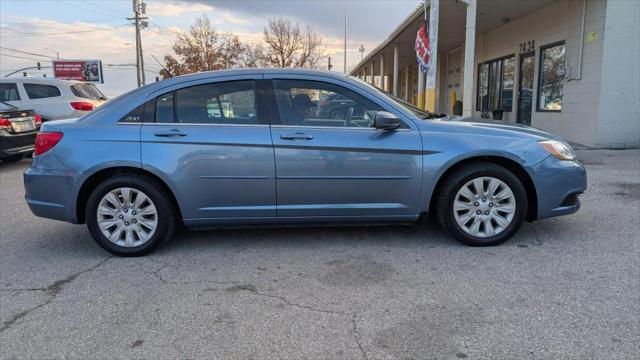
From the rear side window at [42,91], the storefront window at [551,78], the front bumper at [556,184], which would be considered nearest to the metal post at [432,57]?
the storefront window at [551,78]

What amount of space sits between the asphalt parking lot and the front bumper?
0.37 m

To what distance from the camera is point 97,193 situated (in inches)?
162

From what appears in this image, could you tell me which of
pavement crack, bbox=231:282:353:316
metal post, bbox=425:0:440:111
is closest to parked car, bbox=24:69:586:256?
pavement crack, bbox=231:282:353:316

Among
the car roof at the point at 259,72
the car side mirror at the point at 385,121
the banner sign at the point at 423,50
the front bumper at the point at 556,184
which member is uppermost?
the banner sign at the point at 423,50

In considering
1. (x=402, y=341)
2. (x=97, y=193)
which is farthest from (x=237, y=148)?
(x=402, y=341)

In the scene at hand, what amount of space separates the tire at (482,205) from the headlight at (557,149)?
1.28ft

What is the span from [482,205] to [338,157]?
53.7 inches

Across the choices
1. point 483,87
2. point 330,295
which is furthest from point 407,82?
point 330,295

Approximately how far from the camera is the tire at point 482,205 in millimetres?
4160

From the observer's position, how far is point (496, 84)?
1692 cm

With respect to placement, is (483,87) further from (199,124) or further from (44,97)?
(199,124)

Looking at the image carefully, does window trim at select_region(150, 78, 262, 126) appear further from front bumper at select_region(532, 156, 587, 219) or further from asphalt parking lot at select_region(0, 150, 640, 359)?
front bumper at select_region(532, 156, 587, 219)

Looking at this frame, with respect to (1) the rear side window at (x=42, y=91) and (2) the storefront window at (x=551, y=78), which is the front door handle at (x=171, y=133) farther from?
(2) the storefront window at (x=551, y=78)

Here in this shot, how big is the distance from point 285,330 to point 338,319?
35cm
